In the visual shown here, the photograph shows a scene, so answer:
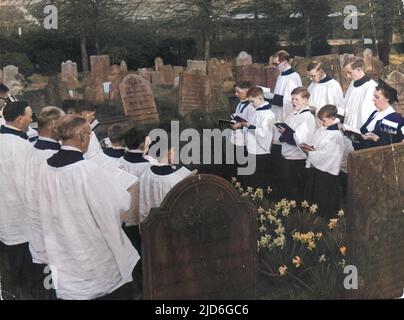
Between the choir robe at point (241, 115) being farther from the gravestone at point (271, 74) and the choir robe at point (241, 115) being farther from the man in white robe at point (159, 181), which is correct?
the man in white robe at point (159, 181)

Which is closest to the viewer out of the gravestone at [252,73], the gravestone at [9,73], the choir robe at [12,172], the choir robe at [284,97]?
the gravestone at [9,73]

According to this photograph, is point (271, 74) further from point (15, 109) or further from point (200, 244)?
point (15, 109)

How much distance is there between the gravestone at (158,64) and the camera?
13.9ft

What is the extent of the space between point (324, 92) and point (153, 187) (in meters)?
1.29

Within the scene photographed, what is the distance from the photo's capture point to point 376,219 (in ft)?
14.9

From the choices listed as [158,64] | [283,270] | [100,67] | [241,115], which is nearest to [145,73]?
[158,64]

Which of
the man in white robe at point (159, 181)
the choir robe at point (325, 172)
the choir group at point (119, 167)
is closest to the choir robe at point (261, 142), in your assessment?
the choir group at point (119, 167)

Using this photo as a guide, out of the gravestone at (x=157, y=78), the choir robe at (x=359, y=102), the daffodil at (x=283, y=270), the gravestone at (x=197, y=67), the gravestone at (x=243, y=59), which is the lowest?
the daffodil at (x=283, y=270)

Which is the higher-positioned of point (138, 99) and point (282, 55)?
point (282, 55)

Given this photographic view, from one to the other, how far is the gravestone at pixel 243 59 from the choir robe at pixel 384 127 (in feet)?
2.94
